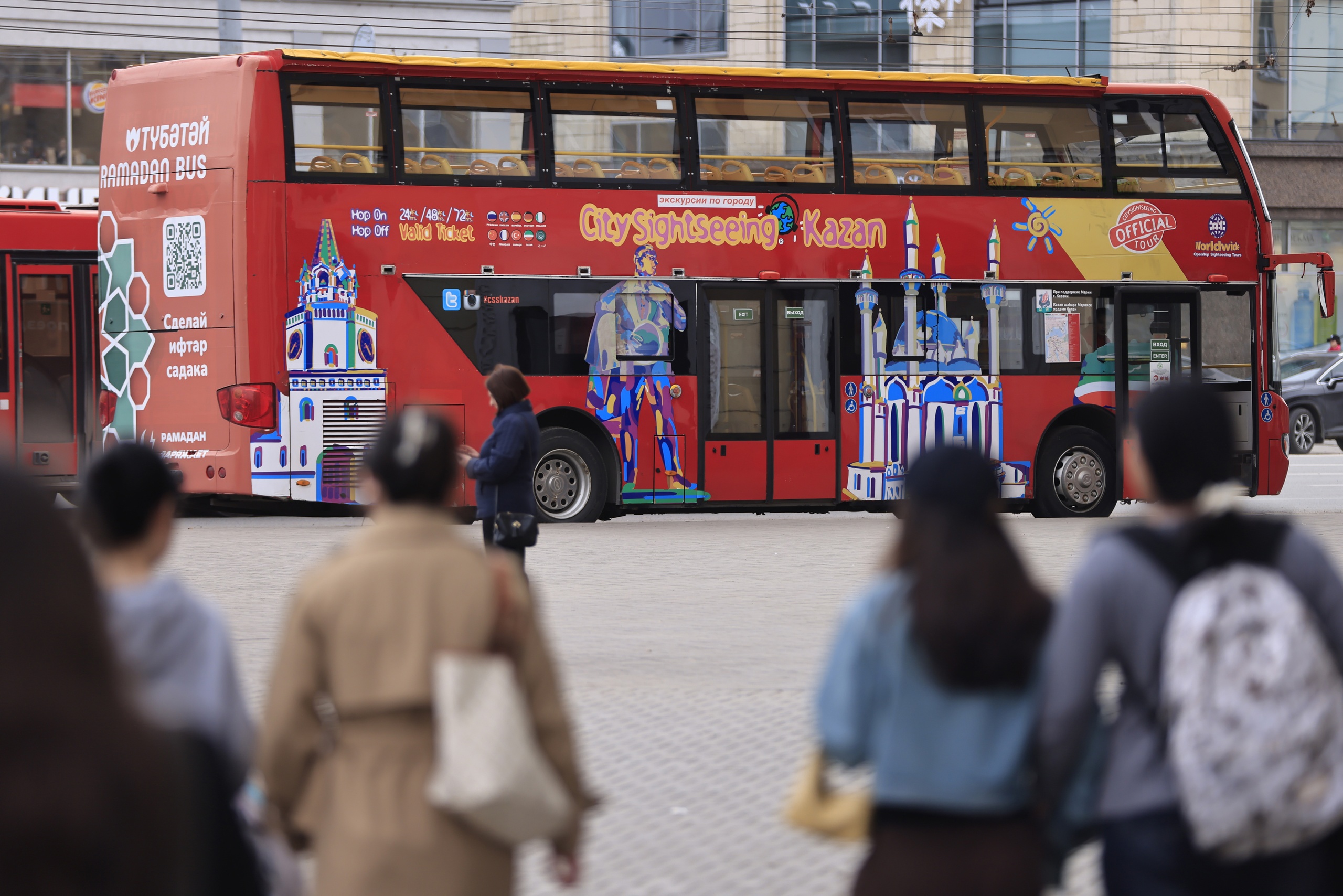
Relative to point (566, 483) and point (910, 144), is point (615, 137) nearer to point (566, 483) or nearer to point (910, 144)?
point (910, 144)

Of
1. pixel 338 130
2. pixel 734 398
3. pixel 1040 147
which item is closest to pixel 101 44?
pixel 338 130

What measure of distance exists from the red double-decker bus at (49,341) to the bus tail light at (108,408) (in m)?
1.46

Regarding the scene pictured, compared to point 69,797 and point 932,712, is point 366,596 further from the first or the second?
point 69,797

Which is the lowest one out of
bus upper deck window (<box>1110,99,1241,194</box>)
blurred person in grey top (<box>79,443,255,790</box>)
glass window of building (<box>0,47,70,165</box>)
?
blurred person in grey top (<box>79,443,255,790</box>)

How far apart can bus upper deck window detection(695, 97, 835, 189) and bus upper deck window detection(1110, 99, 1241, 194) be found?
10.4 feet

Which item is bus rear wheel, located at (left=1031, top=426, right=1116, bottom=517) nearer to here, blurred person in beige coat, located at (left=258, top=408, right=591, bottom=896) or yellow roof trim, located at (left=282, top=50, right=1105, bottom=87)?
yellow roof trim, located at (left=282, top=50, right=1105, bottom=87)

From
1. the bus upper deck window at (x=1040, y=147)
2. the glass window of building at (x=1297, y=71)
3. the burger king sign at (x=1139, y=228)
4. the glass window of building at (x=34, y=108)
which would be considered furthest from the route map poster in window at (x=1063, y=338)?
the glass window of building at (x=1297, y=71)

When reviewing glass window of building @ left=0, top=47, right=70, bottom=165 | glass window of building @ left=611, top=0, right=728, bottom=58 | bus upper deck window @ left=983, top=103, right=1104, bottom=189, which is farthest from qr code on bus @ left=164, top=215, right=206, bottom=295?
glass window of building @ left=611, top=0, right=728, bottom=58

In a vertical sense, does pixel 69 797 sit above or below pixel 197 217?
below

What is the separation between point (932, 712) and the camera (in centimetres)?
299

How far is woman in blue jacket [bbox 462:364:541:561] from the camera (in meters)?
9.05

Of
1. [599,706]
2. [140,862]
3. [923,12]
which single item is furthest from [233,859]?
[923,12]

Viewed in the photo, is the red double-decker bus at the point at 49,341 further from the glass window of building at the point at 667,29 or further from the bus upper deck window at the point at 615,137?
the glass window of building at the point at 667,29

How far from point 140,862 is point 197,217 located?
14.7 m
